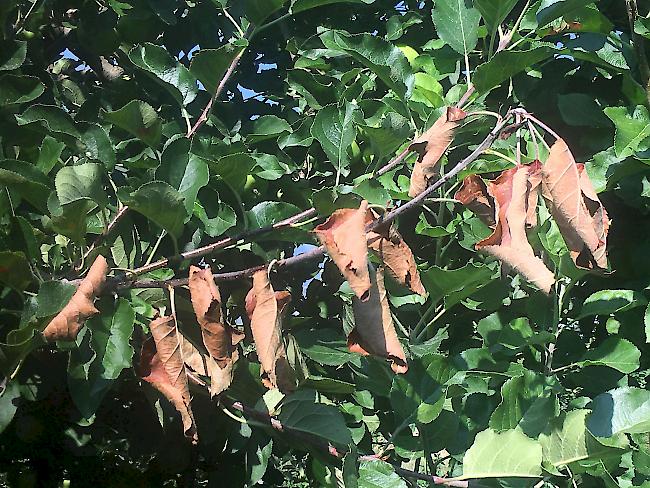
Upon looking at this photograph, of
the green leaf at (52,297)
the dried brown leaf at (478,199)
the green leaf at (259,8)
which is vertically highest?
the green leaf at (259,8)

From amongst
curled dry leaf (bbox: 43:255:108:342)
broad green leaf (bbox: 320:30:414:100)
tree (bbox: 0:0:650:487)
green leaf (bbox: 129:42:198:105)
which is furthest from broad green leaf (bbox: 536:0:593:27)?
curled dry leaf (bbox: 43:255:108:342)

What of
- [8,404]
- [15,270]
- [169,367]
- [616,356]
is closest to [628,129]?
[616,356]

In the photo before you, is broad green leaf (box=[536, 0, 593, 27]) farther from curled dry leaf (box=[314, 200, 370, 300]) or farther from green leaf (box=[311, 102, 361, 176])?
curled dry leaf (box=[314, 200, 370, 300])

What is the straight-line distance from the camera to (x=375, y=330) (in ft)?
2.64

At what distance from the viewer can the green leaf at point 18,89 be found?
1.26m

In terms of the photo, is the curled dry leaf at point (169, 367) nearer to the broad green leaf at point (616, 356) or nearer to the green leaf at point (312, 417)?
the green leaf at point (312, 417)

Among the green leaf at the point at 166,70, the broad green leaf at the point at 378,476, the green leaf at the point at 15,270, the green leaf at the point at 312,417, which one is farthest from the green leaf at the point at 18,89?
the broad green leaf at the point at 378,476

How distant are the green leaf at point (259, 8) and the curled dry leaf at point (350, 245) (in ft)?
1.74

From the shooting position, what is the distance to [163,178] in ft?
3.48

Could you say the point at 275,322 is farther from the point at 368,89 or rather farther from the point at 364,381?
the point at 368,89

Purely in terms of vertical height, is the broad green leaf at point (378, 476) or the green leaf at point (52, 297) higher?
the green leaf at point (52, 297)

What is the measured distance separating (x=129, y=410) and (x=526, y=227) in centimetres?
92

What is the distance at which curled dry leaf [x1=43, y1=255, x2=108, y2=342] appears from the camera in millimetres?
889

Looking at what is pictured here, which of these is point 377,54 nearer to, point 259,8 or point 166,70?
point 259,8
